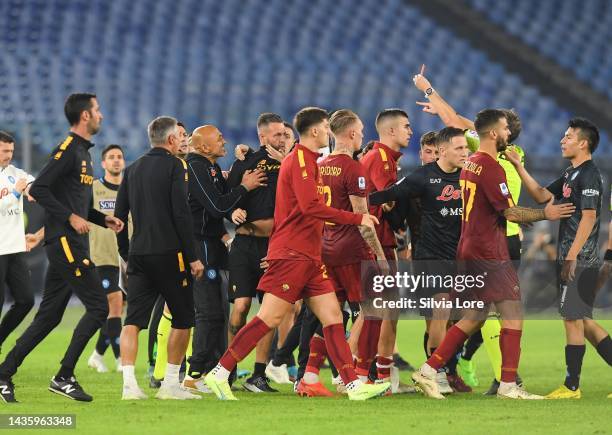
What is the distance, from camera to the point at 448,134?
8516 mm

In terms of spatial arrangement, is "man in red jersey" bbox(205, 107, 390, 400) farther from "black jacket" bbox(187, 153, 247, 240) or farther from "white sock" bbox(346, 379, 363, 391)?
"black jacket" bbox(187, 153, 247, 240)

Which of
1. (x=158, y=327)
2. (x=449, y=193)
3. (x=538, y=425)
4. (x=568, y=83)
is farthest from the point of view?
(x=568, y=83)

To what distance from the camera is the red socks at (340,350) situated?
7.69 m

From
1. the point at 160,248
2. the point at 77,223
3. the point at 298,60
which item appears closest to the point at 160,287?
the point at 160,248

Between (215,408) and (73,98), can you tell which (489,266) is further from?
(73,98)

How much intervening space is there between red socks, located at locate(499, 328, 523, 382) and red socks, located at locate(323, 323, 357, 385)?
1052 millimetres

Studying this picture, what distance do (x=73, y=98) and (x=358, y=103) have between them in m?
14.9

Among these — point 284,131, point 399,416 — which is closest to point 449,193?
point 284,131

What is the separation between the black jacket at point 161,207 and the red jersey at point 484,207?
1909 millimetres

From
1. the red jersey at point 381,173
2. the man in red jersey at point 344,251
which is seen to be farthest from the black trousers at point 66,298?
the red jersey at point 381,173

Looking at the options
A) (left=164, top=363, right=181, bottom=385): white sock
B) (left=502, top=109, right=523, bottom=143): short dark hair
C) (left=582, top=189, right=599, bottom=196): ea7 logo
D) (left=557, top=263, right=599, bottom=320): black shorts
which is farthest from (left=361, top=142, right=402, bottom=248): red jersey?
(left=164, top=363, right=181, bottom=385): white sock

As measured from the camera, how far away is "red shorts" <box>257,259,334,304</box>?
761 cm

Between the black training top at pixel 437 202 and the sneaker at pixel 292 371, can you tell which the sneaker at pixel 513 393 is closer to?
the black training top at pixel 437 202

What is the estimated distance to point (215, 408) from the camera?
7387 millimetres
